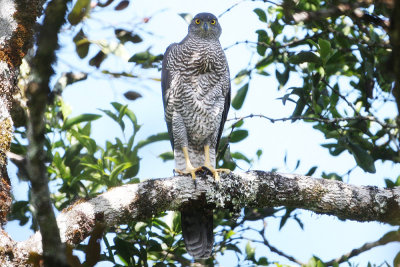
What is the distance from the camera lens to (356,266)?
338 cm

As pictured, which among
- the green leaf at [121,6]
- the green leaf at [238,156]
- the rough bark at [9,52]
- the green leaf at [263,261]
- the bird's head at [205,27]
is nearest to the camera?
the rough bark at [9,52]

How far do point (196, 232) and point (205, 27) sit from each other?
2363 millimetres

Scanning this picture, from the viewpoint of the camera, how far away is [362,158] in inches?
151

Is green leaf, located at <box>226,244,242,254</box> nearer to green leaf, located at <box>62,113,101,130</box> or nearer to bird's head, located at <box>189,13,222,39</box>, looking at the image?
green leaf, located at <box>62,113,101,130</box>

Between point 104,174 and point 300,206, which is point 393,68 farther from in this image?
point 104,174

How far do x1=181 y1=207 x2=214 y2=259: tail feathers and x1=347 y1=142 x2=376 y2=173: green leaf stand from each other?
1.21 m

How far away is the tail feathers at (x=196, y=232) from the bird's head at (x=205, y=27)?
2.16 m

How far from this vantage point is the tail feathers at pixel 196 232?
3904 millimetres

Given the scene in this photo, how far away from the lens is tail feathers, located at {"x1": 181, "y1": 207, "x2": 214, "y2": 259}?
3.90 m

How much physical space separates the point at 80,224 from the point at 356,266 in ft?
6.11

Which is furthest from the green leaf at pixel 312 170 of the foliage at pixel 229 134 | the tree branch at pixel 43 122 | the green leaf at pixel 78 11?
the tree branch at pixel 43 122

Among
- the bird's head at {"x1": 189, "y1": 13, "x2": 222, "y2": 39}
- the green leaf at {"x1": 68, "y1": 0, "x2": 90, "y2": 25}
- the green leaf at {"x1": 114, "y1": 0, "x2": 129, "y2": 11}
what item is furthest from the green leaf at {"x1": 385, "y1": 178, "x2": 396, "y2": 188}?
the green leaf at {"x1": 68, "y1": 0, "x2": 90, "y2": 25}

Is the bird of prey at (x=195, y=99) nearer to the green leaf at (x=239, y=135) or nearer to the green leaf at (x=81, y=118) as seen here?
the green leaf at (x=239, y=135)

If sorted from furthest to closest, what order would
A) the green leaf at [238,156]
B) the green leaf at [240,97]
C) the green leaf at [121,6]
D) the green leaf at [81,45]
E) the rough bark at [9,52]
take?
the green leaf at [240,97]
the green leaf at [238,156]
the green leaf at [81,45]
the green leaf at [121,6]
the rough bark at [9,52]
